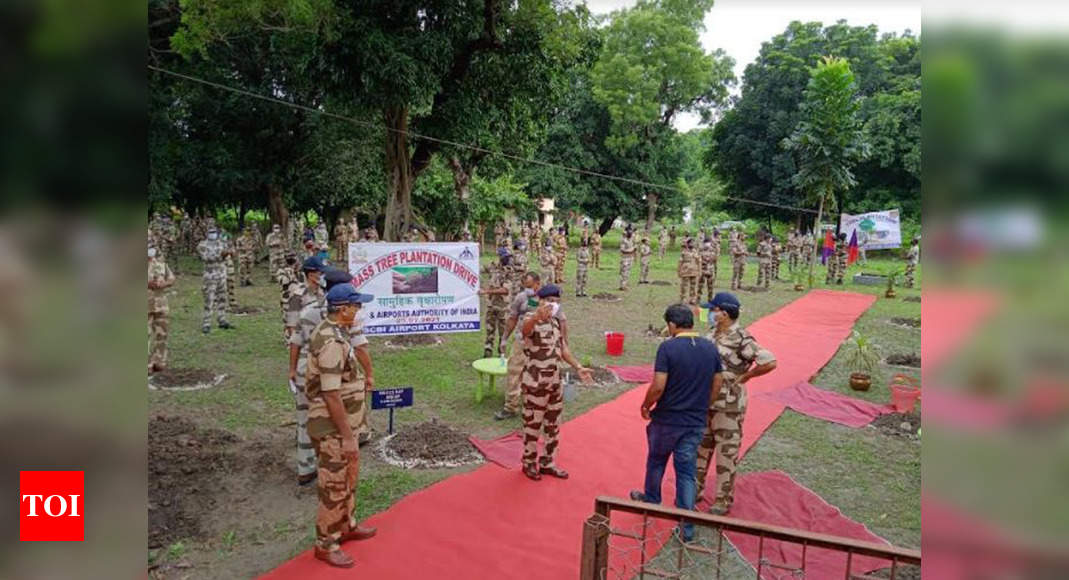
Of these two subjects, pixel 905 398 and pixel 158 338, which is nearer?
pixel 905 398

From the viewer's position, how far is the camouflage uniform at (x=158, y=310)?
780cm

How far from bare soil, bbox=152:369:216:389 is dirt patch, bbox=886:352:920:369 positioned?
10.5m

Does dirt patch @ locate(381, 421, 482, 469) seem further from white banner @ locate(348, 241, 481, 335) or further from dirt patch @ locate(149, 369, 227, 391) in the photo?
dirt patch @ locate(149, 369, 227, 391)

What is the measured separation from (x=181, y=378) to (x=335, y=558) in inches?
207

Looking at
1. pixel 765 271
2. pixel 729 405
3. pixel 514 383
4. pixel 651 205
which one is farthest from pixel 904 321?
pixel 651 205

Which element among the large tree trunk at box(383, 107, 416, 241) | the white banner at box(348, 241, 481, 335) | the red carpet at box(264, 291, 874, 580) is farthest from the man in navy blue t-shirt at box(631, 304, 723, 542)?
the large tree trunk at box(383, 107, 416, 241)

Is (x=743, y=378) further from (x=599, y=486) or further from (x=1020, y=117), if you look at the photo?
(x=1020, y=117)

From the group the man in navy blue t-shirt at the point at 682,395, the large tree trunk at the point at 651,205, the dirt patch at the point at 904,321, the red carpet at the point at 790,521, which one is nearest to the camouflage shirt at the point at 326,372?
the man in navy blue t-shirt at the point at 682,395

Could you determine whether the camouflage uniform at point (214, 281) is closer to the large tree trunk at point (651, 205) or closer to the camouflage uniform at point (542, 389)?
the camouflage uniform at point (542, 389)

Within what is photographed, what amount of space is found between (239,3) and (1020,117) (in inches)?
479

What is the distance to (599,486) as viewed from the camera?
5312 millimetres

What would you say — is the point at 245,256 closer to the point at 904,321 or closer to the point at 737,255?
the point at 737,255

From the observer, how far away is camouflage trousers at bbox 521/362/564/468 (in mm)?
5270

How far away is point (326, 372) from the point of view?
383 cm
